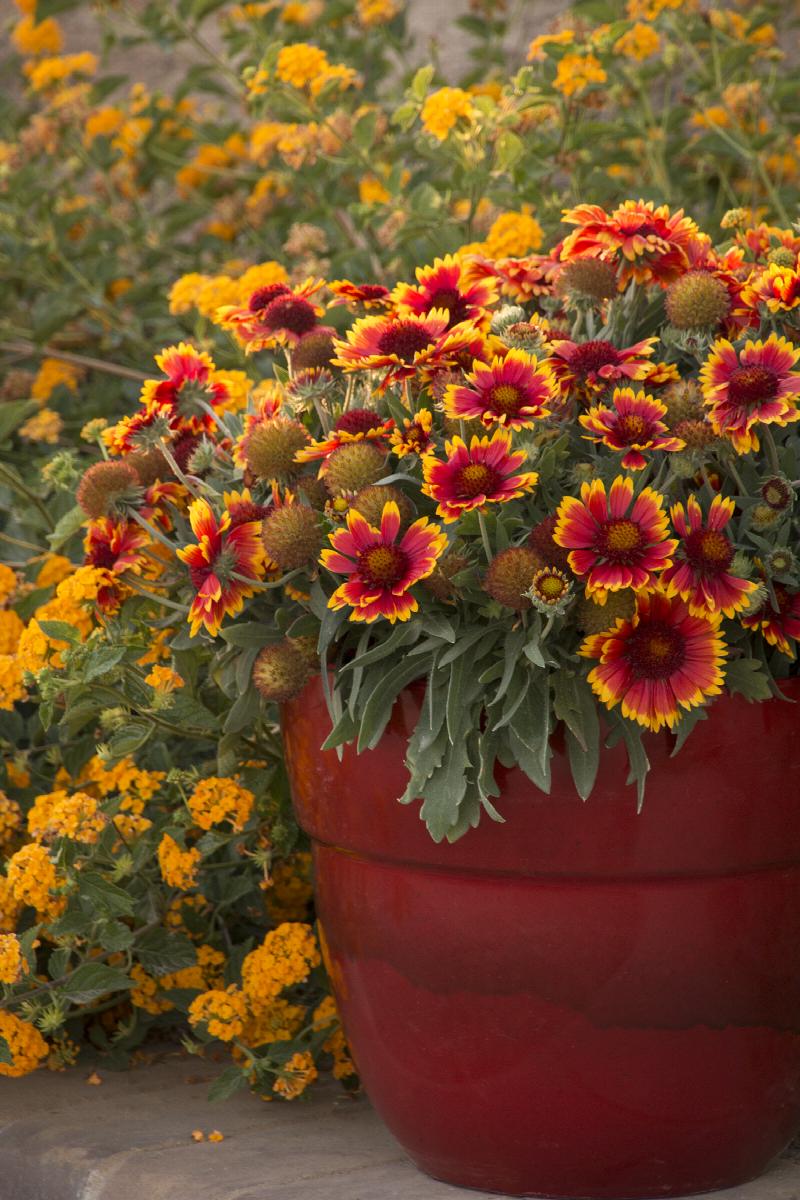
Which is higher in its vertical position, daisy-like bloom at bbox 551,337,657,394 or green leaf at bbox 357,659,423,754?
daisy-like bloom at bbox 551,337,657,394

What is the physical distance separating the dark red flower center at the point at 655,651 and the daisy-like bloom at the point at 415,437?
7.8 inches

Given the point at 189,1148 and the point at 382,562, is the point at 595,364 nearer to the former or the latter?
the point at 382,562

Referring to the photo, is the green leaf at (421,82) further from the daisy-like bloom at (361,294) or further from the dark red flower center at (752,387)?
the dark red flower center at (752,387)

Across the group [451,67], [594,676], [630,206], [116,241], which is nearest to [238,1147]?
[594,676]

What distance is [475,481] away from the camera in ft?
3.25

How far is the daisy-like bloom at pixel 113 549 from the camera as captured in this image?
118cm

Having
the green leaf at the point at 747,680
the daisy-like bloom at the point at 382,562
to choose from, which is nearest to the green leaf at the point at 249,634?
the daisy-like bloom at the point at 382,562

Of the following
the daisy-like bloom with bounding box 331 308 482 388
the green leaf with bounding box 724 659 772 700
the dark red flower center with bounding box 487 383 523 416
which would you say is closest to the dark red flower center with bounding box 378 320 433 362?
the daisy-like bloom with bounding box 331 308 482 388

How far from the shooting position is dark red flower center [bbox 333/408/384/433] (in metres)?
1.11

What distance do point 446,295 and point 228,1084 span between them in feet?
2.28

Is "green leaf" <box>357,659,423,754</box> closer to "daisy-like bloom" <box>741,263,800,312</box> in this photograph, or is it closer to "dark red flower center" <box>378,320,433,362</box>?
"dark red flower center" <box>378,320,433,362</box>

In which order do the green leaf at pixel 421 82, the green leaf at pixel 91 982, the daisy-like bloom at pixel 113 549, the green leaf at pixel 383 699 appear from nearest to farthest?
the green leaf at pixel 383 699, the daisy-like bloom at pixel 113 549, the green leaf at pixel 91 982, the green leaf at pixel 421 82

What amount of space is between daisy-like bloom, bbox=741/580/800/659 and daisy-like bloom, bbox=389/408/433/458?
10.0 inches

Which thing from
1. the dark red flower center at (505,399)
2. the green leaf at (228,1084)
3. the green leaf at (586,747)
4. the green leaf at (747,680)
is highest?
the dark red flower center at (505,399)
